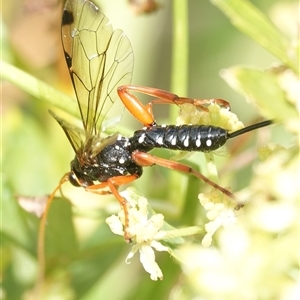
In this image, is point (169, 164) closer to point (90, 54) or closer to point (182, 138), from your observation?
point (182, 138)

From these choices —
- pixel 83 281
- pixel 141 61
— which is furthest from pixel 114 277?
pixel 141 61

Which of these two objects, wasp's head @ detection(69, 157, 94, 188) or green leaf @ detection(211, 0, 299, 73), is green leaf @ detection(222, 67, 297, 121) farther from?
wasp's head @ detection(69, 157, 94, 188)

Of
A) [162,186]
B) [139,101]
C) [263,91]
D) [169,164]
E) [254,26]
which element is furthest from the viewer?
[162,186]

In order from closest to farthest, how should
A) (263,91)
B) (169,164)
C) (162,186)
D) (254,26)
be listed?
(263,91) < (254,26) < (169,164) < (162,186)

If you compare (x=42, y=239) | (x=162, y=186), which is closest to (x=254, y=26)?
(x=42, y=239)

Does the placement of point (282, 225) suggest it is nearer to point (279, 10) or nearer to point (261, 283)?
point (261, 283)

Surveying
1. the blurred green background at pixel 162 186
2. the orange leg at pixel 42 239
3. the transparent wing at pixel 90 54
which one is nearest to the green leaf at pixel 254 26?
the blurred green background at pixel 162 186

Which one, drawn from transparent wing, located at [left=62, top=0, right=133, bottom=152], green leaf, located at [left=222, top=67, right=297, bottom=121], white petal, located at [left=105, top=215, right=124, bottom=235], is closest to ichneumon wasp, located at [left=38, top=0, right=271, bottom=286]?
transparent wing, located at [left=62, top=0, right=133, bottom=152]
